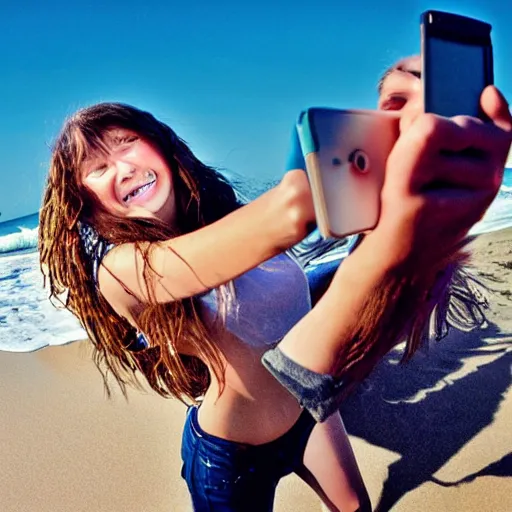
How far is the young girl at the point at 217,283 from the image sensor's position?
434 millimetres

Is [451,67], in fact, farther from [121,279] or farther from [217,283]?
[121,279]

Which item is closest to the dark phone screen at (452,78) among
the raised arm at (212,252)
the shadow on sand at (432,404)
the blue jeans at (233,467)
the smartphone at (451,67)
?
the smartphone at (451,67)

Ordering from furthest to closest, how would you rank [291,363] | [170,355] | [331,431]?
[331,431] → [170,355] → [291,363]

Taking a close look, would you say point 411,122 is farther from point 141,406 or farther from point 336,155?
point 141,406

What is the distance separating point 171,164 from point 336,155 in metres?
0.33

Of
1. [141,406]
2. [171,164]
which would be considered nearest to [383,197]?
[171,164]

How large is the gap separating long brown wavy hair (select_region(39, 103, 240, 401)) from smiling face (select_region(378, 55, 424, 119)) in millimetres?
263

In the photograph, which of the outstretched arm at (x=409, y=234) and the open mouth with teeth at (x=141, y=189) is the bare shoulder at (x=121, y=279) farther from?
the outstretched arm at (x=409, y=234)

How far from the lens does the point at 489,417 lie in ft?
4.80

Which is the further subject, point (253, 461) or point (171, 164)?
point (253, 461)

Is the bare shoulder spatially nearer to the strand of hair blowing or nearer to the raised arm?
the raised arm

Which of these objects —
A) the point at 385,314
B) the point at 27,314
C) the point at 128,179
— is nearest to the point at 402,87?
the point at 385,314

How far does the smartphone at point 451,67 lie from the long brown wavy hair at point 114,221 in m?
0.31

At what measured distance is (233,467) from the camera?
0.85m
